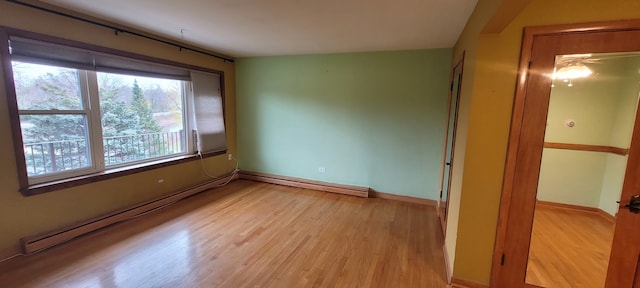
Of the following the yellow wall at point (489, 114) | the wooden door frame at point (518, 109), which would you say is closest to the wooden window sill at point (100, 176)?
the yellow wall at point (489, 114)

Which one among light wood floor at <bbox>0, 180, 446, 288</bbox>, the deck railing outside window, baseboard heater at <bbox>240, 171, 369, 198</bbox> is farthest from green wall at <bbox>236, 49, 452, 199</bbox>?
the deck railing outside window

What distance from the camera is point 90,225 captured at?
2785 millimetres

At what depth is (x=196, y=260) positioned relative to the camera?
7.78ft

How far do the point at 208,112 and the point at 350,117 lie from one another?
7.85 ft

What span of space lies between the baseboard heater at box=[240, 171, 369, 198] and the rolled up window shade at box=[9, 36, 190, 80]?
2.27m

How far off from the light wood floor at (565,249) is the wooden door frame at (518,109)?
19 centimetres

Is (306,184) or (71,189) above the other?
(71,189)

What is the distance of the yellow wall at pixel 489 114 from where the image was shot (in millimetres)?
1591

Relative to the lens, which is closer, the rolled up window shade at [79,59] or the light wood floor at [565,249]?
the light wood floor at [565,249]

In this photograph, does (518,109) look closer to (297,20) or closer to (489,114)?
(489,114)

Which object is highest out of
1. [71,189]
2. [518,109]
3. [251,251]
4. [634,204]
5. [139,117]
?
[518,109]

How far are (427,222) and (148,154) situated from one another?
3.97 meters

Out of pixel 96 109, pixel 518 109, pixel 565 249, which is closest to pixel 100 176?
pixel 96 109

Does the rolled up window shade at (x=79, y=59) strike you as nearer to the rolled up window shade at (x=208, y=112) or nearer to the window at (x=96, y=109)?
the window at (x=96, y=109)
